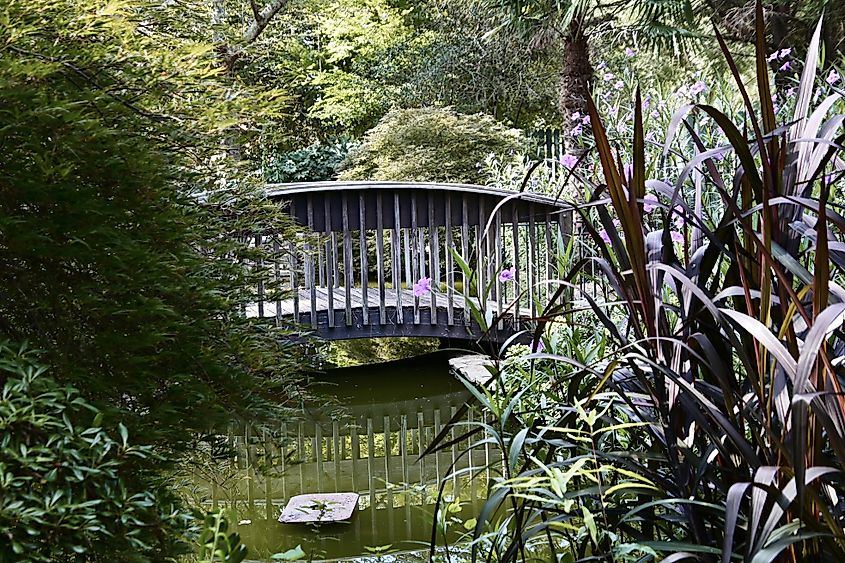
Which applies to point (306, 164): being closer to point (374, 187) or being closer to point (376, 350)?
point (376, 350)

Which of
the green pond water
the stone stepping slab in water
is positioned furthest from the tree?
the stone stepping slab in water

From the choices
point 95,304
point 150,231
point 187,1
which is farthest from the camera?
point 187,1

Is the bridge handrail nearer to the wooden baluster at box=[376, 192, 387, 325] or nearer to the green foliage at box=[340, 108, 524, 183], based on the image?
the wooden baluster at box=[376, 192, 387, 325]

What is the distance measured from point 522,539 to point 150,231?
2.55 ft

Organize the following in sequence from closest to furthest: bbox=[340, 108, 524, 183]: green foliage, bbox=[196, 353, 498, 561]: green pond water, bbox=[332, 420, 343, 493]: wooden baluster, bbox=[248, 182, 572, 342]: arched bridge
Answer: bbox=[196, 353, 498, 561]: green pond water < bbox=[332, 420, 343, 493]: wooden baluster < bbox=[248, 182, 572, 342]: arched bridge < bbox=[340, 108, 524, 183]: green foliage

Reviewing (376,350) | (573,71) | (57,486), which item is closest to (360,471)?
(57,486)

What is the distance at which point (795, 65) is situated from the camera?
796 cm

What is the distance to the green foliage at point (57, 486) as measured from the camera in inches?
40.5

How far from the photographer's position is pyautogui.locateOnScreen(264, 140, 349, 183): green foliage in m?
13.4

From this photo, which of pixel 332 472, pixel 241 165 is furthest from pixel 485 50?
pixel 241 165

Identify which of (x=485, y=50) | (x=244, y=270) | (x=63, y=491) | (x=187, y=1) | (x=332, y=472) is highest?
(x=485, y=50)

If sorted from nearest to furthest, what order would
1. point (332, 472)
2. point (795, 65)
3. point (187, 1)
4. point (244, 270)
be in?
point (244, 270) < point (187, 1) < point (332, 472) < point (795, 65)

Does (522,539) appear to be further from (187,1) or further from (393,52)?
(393,52)

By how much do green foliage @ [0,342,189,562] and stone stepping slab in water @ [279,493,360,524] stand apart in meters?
1.87
